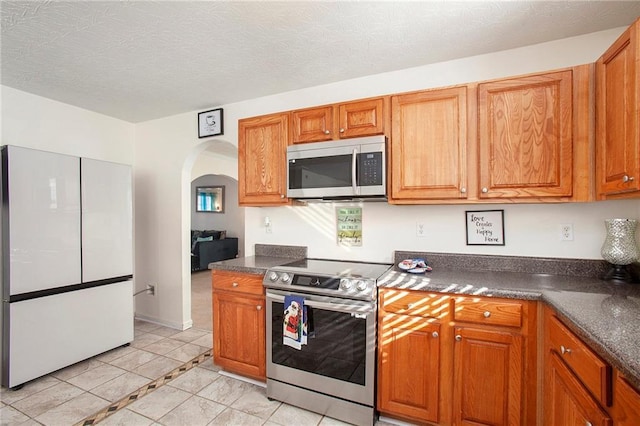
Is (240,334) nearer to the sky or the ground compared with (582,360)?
nearer to the ground

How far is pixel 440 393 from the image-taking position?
1.70 metres

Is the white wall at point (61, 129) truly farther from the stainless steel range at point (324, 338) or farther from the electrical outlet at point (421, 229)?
the electrical outlet at point (421, 229)

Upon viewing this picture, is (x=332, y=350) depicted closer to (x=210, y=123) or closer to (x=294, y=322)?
(x=294, y=322)

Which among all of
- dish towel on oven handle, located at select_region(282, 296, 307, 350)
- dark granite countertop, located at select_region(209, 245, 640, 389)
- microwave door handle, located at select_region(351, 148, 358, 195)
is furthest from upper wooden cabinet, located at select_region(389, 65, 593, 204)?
dish towel on oven handle, located at select_region(282, 296, 307, 350)

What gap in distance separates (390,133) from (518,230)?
43.4 inches

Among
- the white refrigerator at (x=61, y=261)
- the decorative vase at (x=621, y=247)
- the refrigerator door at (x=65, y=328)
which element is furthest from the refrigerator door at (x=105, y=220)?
the decorative vase at (x=621, y=247)

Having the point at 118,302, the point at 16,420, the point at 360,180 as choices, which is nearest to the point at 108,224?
the point at 118,302

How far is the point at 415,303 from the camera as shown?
A: 174 cm

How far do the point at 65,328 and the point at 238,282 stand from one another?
1571 mm

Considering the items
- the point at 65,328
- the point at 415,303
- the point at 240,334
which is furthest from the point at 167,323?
the point at 415,303

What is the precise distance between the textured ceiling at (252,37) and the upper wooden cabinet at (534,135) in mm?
379

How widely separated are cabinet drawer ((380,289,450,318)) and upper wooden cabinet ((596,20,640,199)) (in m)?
0.99

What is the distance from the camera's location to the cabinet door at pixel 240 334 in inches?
87.7

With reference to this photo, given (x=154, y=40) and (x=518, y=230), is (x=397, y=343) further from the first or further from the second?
(x=154, y=40)
